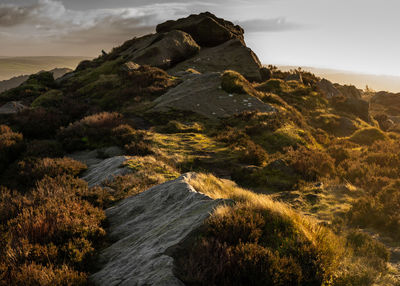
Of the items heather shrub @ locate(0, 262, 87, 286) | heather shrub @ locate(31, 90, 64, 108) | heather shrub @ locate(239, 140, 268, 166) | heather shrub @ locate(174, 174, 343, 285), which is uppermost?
heather shrub @ locate(31, 90, 64, 108)

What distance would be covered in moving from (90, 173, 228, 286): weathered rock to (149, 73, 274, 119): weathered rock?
37.2 feet

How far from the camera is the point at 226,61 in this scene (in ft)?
106

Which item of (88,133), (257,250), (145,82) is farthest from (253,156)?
(145,82)

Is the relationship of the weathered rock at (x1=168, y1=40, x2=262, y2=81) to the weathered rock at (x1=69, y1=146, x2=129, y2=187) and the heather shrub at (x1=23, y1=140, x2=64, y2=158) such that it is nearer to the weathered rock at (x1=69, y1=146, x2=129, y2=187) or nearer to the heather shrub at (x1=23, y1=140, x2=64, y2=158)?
the weathered rock at (x1=69, y1=146, x2=129, y2=187)

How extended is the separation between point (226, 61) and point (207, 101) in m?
15.2

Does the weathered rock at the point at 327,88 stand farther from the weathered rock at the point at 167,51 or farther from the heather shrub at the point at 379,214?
the heather shrub at the point at 379,214

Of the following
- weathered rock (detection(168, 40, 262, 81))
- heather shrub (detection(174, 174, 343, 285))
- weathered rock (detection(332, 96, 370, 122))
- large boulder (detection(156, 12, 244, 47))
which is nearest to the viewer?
heather shrub (detection(174, 174, 343, 285))

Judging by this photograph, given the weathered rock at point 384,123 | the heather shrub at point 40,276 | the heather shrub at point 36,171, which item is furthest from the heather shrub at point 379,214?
the weathered rock at point 384,123

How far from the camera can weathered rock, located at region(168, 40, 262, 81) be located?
30.7 meters

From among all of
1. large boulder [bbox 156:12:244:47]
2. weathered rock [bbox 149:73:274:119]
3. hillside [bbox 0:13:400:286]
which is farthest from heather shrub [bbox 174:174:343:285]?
large boulder [bbox 156:12:244:47]

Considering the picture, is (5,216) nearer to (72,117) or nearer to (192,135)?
(192,135)

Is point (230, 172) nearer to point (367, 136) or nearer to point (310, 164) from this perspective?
point (310, 164)

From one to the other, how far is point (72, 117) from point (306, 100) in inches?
832

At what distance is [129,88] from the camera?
859 inches
